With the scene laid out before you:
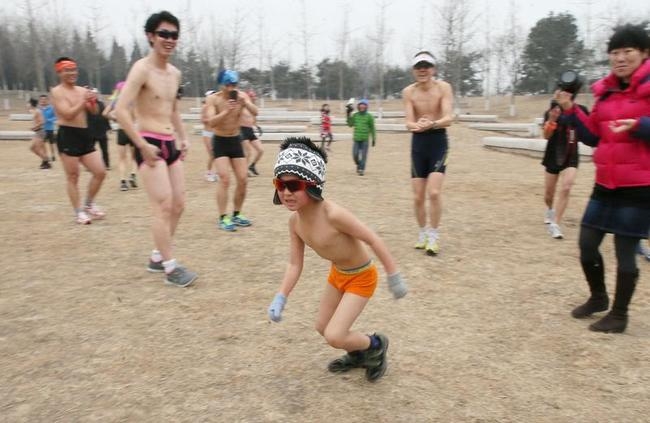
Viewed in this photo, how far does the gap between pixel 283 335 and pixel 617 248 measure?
8.57 feet

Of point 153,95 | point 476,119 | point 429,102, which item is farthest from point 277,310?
point 476,119

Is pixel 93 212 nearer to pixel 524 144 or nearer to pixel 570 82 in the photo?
pixel 570 82

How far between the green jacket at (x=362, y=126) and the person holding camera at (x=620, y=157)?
29.0 ft

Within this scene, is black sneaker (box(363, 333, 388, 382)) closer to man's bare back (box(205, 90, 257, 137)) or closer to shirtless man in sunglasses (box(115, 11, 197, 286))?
shirtless man in sunglasses (box(115, 11, 197, 286))

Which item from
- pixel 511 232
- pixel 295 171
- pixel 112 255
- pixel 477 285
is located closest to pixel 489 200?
pixel 511 232

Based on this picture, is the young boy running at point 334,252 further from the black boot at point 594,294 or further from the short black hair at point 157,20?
the short black hair at point 157,20

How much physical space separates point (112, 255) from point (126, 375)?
9.60 ft

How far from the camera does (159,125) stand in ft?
16.0

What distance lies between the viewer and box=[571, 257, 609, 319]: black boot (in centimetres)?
407

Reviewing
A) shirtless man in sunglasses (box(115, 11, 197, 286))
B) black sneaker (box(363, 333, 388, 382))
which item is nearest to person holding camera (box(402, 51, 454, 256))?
shirtless man in sunglasses (box(115, 11, 197, 286))

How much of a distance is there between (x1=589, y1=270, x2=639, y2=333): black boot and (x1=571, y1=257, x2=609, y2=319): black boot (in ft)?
0.71

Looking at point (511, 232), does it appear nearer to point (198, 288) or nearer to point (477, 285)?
point (477, 285)

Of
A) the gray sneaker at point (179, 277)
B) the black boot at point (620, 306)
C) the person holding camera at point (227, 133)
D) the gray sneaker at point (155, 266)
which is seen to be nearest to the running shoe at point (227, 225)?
the person holding camera at point (227, 133)

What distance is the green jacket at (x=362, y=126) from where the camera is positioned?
12.8m
